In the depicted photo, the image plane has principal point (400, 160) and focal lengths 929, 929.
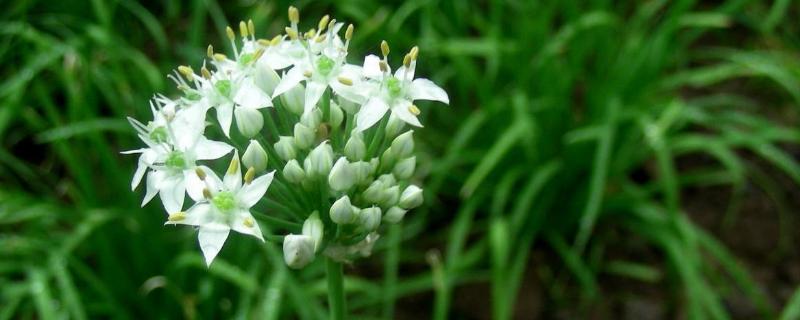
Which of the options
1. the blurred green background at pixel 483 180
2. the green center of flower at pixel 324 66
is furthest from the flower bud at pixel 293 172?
the blurred green background at pixel 483 180

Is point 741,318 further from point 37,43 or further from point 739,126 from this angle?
point 37,43

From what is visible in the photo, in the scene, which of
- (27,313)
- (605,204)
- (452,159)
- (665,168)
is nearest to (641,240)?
(605,204)

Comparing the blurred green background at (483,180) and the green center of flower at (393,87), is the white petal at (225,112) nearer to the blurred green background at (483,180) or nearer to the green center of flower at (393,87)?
the green center of flower at (393,87)

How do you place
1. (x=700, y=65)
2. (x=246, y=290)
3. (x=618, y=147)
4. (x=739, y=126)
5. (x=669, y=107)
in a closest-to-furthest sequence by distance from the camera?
1. (x=246, y=290)
2. (x=669, y=107)
3. (x=618, y=147)
4. (x=739, y=126)
5. (x=700, y=65)

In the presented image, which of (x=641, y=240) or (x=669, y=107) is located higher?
(x=669, y=107)

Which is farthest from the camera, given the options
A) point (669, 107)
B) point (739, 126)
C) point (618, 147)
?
point (739, 126)

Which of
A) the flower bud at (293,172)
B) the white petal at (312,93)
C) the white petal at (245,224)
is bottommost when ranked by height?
the white petal at (245,224)

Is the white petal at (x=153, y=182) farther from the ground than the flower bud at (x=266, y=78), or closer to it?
closer to it
